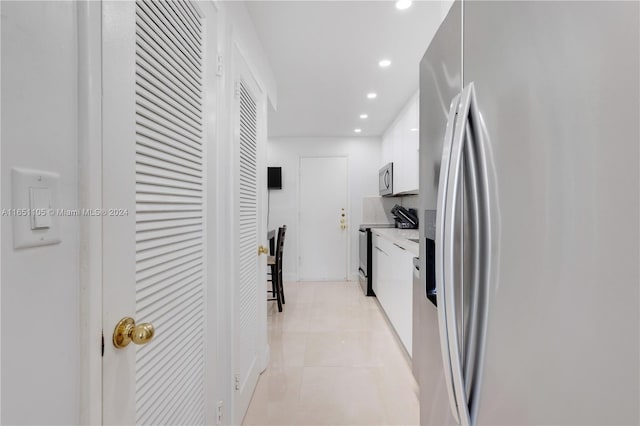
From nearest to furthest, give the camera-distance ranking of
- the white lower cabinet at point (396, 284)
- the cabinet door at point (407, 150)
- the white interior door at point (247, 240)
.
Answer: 1. the white interior door at point (247, 240)
2. the white lower cabinet at point (396, 284)
3. the cabinet door at point (407, 150)

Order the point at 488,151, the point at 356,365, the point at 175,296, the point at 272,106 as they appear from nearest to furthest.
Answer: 1. the point at 488,151
2. the point at 175,296
3. the point at 356,365
4. the point at 272,106

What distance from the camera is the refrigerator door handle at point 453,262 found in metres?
0.66

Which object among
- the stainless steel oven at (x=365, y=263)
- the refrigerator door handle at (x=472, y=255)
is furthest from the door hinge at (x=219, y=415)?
the stainless steel oven at (x=365, y=263)

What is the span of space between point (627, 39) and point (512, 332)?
0.48 meters

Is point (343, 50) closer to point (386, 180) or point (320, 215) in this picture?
point (386, 180)

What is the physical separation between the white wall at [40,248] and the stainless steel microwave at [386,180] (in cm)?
374

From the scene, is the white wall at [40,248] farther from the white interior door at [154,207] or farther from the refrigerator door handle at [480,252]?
the refrigerator door handle at [480,252]

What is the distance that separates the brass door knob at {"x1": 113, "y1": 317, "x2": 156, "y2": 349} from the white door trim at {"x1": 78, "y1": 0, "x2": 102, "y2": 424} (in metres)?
0.05

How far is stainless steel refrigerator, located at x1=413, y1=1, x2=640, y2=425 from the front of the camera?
0.36 m

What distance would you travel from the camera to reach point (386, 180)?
421 centimetres

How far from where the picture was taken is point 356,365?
2244 mm

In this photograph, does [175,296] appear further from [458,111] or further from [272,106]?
[272,106]

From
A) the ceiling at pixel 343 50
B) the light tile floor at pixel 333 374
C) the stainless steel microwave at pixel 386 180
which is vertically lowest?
the light tile floor at pixel 333 374

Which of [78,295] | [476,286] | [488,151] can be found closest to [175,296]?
[78,295]
